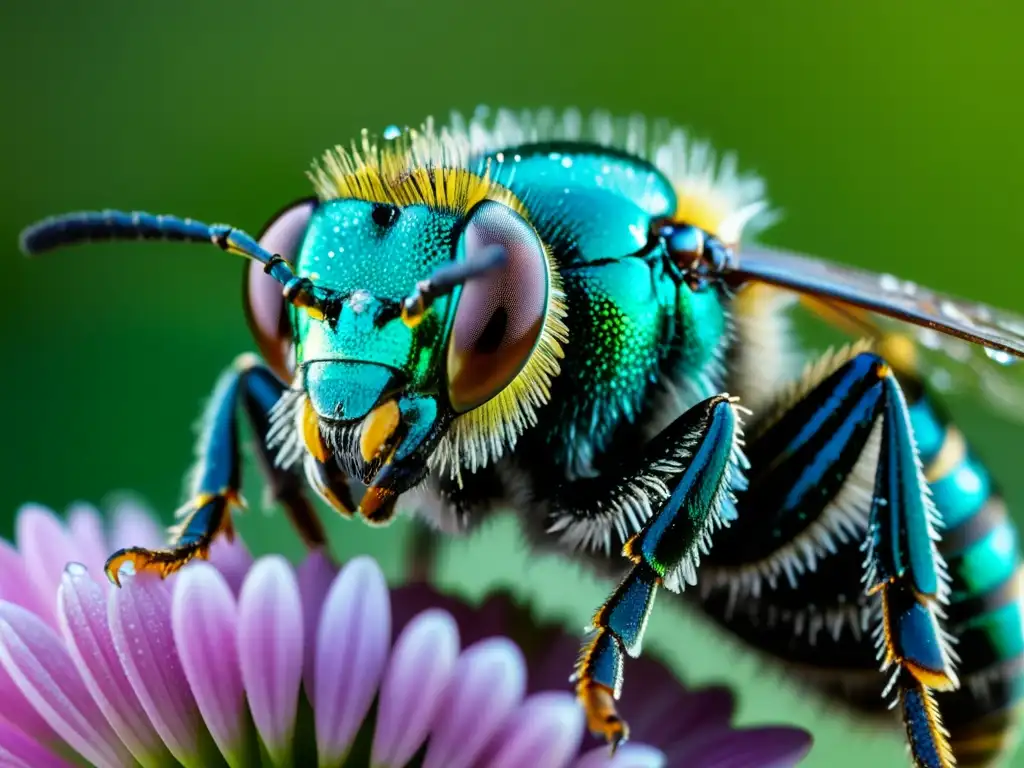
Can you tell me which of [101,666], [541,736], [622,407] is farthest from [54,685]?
[622,407]

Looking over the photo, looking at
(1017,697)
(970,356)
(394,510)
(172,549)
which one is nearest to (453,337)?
(394,510)

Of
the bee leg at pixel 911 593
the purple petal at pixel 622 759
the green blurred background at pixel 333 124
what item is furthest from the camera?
the green blurred background at pixel 333 124

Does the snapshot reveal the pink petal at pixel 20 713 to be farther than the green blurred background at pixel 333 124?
No

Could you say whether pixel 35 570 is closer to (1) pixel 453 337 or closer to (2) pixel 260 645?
(2) pixel 260 645

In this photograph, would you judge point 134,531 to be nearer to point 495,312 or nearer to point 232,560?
point 232,560

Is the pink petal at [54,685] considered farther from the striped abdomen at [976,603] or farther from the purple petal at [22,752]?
the striped abdomen at [976,603]

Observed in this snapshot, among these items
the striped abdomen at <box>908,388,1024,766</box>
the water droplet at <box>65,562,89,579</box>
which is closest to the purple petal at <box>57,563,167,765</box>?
the water droplet at <box>65,562,89,579</box>

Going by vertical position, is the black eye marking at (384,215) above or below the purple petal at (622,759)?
above

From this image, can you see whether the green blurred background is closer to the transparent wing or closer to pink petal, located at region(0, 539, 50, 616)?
the transparent wing

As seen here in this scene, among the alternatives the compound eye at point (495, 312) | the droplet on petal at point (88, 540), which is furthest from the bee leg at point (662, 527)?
the droplet on petal at point (88, 540)
